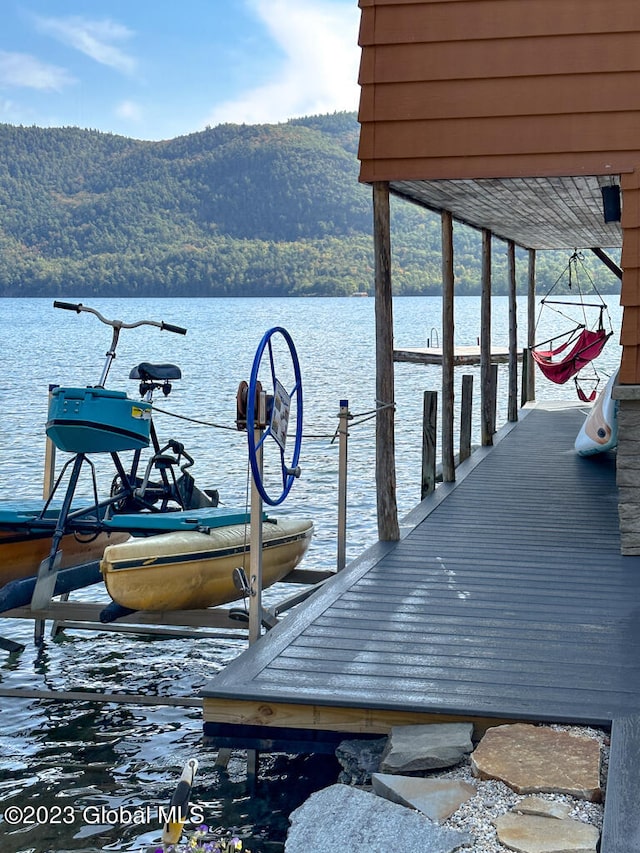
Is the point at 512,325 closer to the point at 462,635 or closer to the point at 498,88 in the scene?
the point at 498,88

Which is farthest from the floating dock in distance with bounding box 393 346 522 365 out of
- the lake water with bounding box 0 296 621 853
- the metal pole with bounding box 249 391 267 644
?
the metal pole with bounding box 249 391 267 644

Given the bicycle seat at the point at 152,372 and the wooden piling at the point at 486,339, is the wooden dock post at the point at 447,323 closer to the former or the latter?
the wooden piling at the point at 486,339

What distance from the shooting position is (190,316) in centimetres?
8419

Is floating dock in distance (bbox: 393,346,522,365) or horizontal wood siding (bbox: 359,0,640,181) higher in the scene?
horizontal wood siding (bbox: 359,0,640,181)

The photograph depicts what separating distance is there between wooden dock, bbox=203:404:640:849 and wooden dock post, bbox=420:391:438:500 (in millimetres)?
1194

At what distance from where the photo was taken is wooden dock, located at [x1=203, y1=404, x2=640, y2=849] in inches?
170

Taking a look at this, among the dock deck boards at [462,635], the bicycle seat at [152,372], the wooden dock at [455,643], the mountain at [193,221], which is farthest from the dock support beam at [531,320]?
the mountain at [193,221]

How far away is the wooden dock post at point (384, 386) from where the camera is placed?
7.12 meters

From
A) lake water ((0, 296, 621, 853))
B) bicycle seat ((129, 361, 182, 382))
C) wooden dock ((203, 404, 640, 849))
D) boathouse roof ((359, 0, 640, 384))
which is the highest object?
boathouse roof ((359, 0, 640, 384))

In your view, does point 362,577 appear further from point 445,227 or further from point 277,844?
point 445,227

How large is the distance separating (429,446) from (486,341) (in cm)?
268

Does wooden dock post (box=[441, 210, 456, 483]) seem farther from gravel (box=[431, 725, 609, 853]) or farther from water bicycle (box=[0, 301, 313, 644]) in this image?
gravel (box=[431, 725, 609, 853])

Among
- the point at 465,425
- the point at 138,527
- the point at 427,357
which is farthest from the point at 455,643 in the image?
the point at 427,357

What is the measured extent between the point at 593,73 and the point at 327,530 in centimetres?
676
